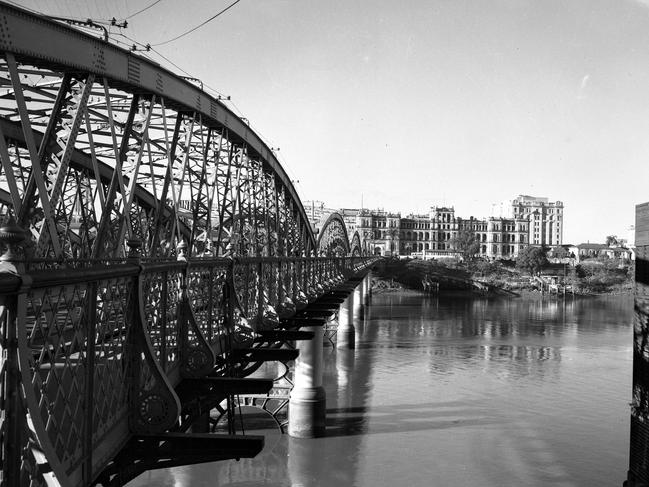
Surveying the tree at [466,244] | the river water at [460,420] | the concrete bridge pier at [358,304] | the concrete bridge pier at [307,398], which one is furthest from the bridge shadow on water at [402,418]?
the tree at [466,244]

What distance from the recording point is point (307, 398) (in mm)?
22875

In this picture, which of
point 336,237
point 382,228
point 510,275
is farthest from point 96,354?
point 382,228

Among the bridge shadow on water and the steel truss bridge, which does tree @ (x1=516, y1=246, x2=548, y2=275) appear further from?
the steel truss bridge

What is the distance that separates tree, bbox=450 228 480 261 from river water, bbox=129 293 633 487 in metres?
94.3

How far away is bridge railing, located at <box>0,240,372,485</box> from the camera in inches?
122

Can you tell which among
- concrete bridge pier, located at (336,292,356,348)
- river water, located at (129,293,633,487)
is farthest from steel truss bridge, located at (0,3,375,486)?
→ concrete bridge pier, located at (336,292,356,348)

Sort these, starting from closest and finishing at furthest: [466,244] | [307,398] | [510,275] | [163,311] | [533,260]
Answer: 1. [163,311]
2. [307,398]
3. [510,275]
4. [533,260]
5. [466,244]

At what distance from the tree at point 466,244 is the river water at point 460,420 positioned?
94298mm

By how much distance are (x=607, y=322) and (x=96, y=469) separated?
220 feet

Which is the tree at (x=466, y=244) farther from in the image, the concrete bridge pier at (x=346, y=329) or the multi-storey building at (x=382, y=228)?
the concrete bridge pier at (x=346, y=329)

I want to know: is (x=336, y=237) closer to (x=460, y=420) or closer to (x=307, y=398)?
(x=460, y=420)

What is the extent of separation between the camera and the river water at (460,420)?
19.5m

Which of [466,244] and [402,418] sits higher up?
[466,244]

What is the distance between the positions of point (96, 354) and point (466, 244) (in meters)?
149
